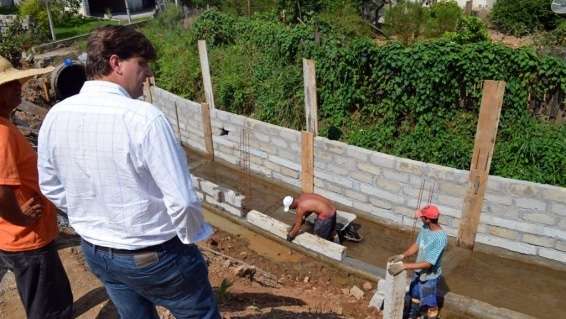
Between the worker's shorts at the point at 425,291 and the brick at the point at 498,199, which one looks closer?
the worker's shorts at the point at 425,291

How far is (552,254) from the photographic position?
6477 mm

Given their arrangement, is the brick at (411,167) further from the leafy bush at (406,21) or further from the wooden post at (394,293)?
the leafy bush at (406,21)

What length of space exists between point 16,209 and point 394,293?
10.1 feet

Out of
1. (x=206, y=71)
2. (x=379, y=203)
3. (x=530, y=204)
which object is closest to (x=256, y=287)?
(x=379, y=203)

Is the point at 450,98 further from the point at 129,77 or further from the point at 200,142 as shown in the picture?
the point at 129,77

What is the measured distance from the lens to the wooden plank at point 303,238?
683 centimetres

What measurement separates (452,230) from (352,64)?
132 inches

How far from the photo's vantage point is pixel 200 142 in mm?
10609

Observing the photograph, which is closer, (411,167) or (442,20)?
(411,167)

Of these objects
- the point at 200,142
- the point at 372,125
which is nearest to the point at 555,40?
the point at 372,125

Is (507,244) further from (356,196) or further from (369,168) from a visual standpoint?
(356,196)

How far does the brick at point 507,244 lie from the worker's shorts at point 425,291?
2.03m

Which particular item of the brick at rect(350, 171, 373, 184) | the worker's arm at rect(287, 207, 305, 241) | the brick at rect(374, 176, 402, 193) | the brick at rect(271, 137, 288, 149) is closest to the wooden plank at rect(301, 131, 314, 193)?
the brick at rect(271, 137, 288, 149)

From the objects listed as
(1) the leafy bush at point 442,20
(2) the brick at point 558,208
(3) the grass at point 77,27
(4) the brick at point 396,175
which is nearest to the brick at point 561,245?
(2) the brick at point 558,208
